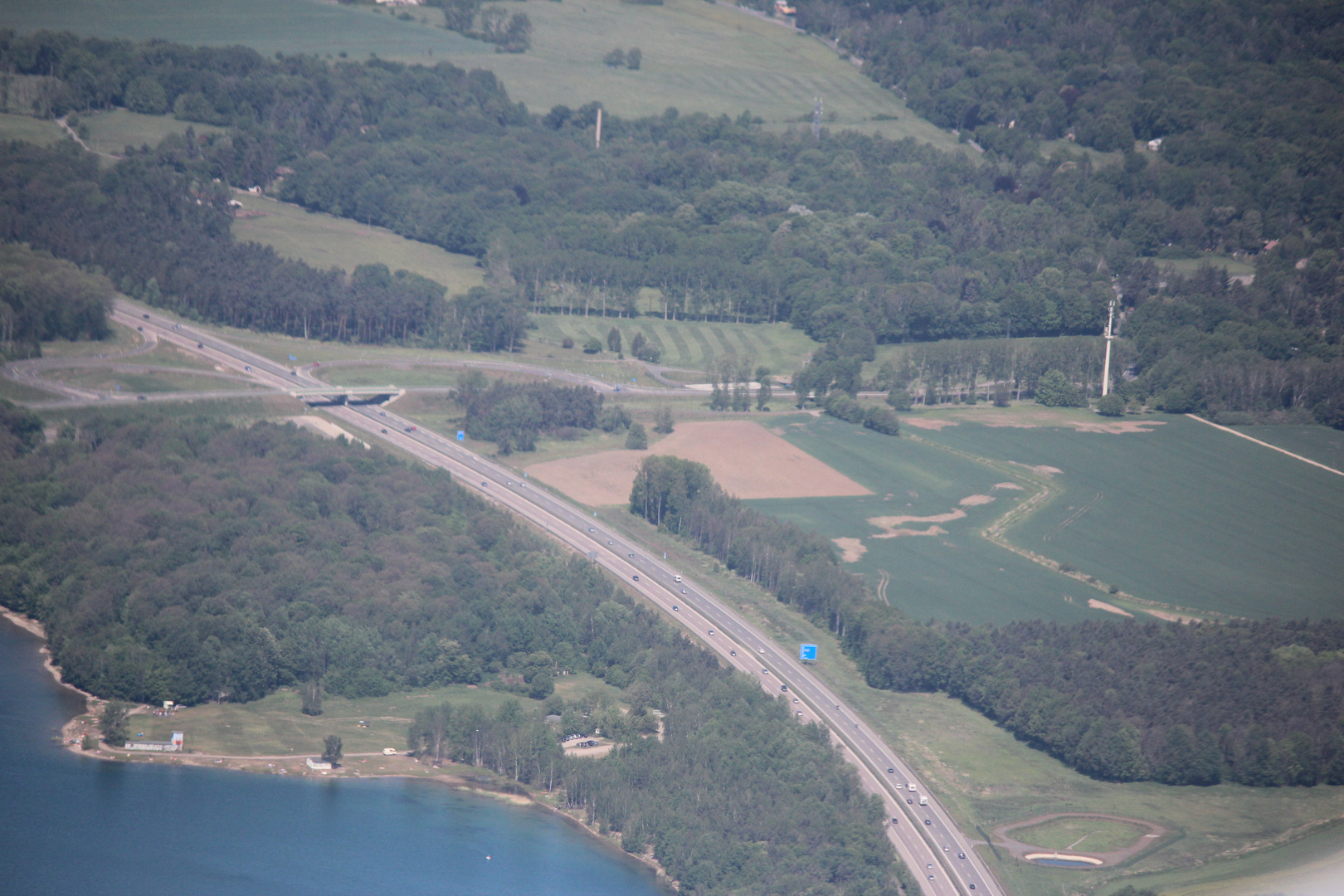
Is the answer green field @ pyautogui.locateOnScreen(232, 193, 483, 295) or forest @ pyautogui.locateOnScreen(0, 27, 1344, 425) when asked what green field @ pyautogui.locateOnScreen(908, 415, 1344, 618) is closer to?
forest @ pyautogui.locateOnScreen(0, 27, 1344, 425)

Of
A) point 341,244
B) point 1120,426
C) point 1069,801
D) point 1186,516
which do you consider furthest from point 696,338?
point 1069,801

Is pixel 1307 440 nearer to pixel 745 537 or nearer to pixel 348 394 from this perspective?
pixel 745 537

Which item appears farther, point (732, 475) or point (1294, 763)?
point (732, 475)

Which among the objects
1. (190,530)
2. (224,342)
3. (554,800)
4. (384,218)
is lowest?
(554,800)

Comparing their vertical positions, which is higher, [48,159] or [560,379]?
[48,159]

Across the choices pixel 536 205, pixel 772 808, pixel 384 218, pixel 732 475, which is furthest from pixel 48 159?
pixel 772 808

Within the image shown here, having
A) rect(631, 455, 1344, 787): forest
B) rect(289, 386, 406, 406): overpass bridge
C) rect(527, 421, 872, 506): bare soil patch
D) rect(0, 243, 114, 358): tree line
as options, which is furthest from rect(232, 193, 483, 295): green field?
rect(631, 455, 1344, 787): forest

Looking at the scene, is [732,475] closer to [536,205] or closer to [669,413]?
[669,413]
